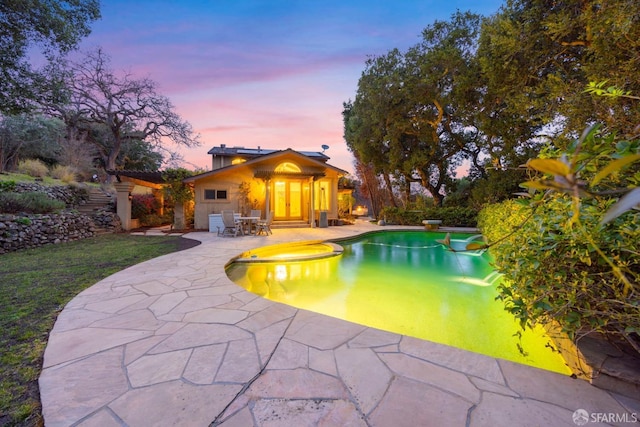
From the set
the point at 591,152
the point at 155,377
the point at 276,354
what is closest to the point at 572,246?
the point at 591,152

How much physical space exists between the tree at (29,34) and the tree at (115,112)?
1361 cm

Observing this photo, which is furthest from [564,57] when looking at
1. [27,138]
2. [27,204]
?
[27,138]

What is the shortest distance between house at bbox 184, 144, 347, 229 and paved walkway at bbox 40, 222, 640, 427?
9.89m

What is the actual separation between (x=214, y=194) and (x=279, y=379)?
11.9 meters

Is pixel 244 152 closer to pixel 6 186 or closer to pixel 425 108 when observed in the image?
pixel 6 186

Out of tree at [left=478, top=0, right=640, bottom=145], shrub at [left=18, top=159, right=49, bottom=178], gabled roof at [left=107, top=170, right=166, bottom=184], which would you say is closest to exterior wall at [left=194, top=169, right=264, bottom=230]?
gabled roof at [left=107, top=170, right=166, bottom=184]

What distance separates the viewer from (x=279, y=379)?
1.99m

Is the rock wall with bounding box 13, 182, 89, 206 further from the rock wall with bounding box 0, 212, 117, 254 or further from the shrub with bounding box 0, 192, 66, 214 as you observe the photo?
the rock wall with bounding box 0, 212, 117, 254

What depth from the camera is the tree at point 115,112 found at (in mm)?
19203

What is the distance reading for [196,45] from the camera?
1051cm

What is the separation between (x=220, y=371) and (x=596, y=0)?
354 inches

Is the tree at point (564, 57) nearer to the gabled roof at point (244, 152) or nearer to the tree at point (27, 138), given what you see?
the gabled roof at point (244, 152)

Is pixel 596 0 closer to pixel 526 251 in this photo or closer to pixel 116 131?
pixel 526 251

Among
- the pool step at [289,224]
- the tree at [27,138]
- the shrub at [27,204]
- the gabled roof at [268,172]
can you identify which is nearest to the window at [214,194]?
the gabled roof at [268,172]
